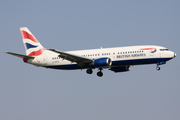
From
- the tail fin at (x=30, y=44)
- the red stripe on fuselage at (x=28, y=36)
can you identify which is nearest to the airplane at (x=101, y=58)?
the tail fin at (x=30, y=44)

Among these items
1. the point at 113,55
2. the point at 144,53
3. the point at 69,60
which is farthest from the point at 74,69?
the point at 144,53

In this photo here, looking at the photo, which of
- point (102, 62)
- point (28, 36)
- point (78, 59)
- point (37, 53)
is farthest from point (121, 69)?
point (28, 36)

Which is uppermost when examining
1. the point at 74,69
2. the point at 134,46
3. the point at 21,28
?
the point at 21,28

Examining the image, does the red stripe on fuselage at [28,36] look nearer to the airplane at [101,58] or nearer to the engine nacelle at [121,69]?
the airplane at [101,58]

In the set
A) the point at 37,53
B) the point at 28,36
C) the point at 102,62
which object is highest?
the point at 28,36

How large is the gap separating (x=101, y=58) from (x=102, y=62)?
124 cm

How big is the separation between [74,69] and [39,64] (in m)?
6.78

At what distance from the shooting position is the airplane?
54.8m

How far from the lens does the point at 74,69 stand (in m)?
60.2

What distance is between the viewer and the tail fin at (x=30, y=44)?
63219mm

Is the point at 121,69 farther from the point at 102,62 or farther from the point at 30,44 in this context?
the point at 30,44

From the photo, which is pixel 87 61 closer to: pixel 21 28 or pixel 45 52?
pixel 45 52

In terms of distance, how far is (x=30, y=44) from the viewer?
64.2 meters

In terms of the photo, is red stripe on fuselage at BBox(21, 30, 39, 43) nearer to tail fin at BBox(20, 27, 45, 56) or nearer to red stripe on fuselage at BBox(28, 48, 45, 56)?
tail fin at BBox(20, 27, 45, 56)
